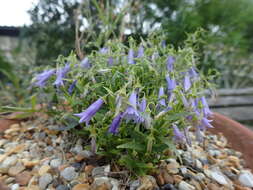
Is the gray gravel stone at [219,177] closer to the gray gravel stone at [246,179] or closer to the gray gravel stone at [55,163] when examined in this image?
the gray gravel stone at [246,179]

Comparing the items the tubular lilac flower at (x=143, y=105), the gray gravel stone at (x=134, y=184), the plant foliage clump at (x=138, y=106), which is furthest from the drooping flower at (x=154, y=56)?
the gray gravel stone at (x=134, y=184)

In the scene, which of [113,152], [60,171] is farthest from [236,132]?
[60,171]

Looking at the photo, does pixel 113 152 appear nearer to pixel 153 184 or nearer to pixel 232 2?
pixel 153 184

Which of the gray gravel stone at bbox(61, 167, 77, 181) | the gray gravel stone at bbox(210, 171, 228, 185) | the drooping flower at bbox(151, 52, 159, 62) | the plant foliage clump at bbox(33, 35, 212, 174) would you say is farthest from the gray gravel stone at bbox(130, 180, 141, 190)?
the drooping flower at bbox(151, 52, 159, 62)

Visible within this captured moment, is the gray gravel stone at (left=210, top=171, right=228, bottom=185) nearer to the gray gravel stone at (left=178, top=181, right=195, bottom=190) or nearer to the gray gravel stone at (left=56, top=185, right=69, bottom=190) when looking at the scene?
the gray gravel stone at (left=178, top=181, right=195, bottom=190)

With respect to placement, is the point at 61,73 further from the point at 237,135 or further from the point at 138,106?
the point at 237,135

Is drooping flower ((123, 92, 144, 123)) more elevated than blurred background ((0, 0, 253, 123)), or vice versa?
blurred background ((0, 0, 253, 123))
